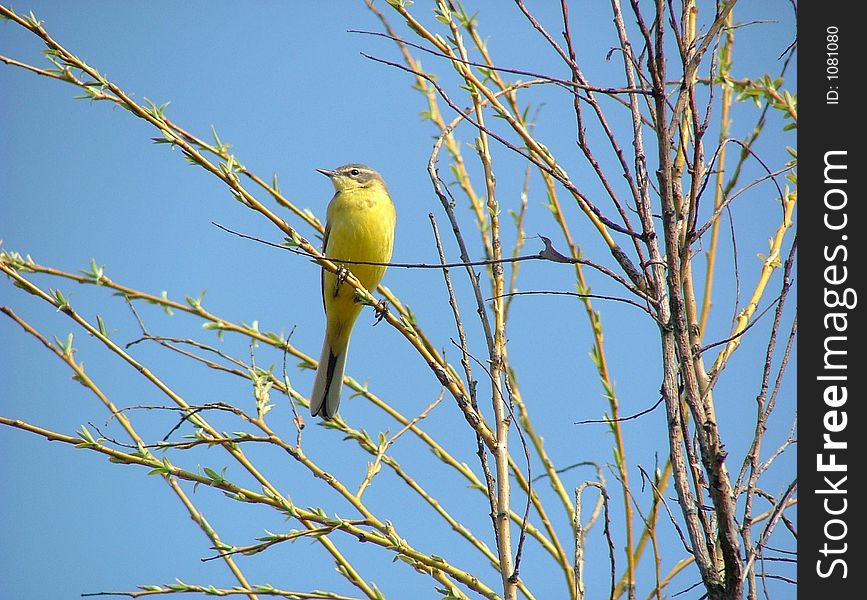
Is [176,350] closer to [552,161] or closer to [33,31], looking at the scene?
[33,31]

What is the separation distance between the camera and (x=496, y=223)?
3047mm

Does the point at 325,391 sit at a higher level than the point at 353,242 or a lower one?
lower

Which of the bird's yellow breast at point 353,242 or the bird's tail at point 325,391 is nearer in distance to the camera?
the bird's tail at point 325,391

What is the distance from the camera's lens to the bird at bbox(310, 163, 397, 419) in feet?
19.4

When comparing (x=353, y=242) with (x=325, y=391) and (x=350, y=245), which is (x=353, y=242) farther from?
(x=325, y=391)

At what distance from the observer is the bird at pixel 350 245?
5922 mm

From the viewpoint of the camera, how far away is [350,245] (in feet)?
19.5
